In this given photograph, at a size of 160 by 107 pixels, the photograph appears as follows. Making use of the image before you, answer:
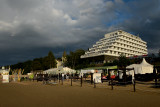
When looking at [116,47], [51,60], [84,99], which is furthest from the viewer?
[51,60]

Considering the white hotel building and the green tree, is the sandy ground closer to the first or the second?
the white hotel building

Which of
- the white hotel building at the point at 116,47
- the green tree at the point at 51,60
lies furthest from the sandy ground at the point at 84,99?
the green tree at the point at 51,60

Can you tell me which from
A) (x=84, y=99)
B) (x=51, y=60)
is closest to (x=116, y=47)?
(x=51, y=60)

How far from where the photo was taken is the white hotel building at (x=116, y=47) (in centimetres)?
6438

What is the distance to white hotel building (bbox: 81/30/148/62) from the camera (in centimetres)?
6438

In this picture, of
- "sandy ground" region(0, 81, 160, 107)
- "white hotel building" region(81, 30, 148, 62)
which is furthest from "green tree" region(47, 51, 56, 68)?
"sandy ground" region(0, 81, 160, 107)

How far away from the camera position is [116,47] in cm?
6800

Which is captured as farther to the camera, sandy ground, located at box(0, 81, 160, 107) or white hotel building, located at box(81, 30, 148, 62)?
white hotel building, located at box(81, 30, 148, 62)

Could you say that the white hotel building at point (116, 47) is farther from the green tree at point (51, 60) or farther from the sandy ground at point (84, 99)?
the sandy ground at point (84, 99)

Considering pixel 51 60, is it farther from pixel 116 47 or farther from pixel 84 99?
pixel 84 99

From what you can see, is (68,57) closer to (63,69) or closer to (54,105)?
(63,69)

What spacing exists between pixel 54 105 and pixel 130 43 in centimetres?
7674

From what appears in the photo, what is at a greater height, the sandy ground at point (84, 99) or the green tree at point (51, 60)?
the green tree at point (51, 60)

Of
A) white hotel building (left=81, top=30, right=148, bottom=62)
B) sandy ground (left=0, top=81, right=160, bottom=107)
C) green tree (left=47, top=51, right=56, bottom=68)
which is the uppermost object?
white hotel building (left=81, top=30, right=148, bottom=62)
